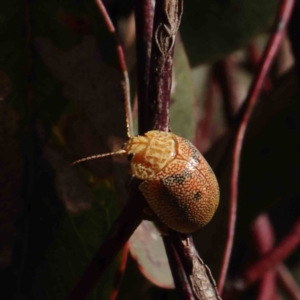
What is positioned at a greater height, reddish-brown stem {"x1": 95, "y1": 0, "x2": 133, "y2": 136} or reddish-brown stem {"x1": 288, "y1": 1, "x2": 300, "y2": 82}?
reddish-brown stem {"x1": 95, "y1": 0, "x2": 133, "y2": 136}

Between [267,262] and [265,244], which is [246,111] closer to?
[267,262]

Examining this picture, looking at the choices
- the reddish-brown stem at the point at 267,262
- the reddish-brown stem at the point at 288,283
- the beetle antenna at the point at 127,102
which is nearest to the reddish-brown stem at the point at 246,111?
the beetle antenna at the point at 127,102

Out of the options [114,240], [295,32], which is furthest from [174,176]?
[295,32]

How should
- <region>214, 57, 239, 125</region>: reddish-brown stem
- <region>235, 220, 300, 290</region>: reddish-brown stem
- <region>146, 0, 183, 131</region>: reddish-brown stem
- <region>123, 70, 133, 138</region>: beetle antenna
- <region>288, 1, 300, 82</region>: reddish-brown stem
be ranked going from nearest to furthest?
1. <region>146, 0, 183, 131</region>: reddish-brown stem
2. <region>123, 70, 133, 138</region>: beetle antenna
3. <region>288, 1, 300, 82</region>: reddish-brown stem
4. <region>235, 220, 300, 290</region>: reddish-brown stem
5. <region>214, 57, 239, 125</region>: reddish-brown stem

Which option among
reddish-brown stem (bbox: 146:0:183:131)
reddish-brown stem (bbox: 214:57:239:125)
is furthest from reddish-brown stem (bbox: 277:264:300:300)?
reddish-brown stem (bbox: 146:0:183:131)

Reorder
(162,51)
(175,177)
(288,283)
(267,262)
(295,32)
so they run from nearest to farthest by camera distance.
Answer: (162,51) < (175,177) < (295,32) < (267,262) < (288,283)

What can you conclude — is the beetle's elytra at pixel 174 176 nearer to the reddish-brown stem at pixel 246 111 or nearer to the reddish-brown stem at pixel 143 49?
the reddish-brown stem at pixel 143 49

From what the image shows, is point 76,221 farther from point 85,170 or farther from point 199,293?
point 199,293

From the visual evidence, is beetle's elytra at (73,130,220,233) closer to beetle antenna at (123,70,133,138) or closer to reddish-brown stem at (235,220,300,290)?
beetle antenna at (123,70,133,138)
